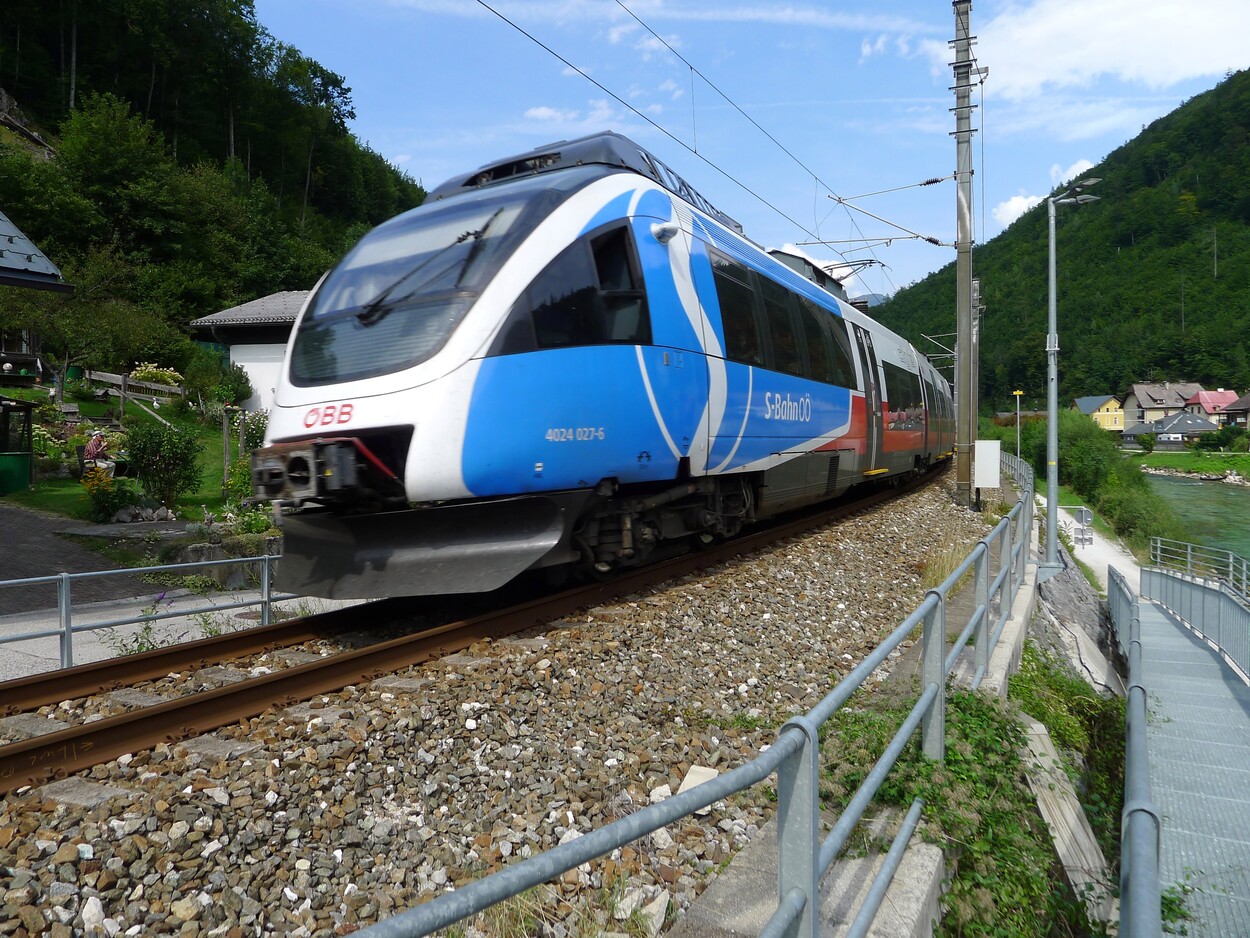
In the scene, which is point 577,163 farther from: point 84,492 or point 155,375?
point 155,375

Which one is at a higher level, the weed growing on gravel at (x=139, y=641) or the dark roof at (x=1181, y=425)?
the dark roof at (x=1181, y=425)

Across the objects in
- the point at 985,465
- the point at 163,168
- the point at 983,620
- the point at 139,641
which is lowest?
the point at 139,641

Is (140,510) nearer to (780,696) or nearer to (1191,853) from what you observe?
(780,696)

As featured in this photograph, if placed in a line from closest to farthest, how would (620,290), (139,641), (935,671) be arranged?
(935,671), (620,290), (139,641)

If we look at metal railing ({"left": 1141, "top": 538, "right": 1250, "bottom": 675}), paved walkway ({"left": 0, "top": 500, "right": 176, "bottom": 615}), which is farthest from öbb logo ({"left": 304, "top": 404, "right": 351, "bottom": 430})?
metal railing ({"left": 1141, "top": 538, "right": 1250, "bottom": 675})

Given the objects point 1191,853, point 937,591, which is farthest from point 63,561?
point 1191,853

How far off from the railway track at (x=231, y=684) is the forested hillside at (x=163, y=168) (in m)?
25.5

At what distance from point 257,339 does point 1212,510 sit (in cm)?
6216

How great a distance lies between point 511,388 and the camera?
5.84m

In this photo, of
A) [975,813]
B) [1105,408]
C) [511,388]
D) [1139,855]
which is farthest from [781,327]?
[1105,408]

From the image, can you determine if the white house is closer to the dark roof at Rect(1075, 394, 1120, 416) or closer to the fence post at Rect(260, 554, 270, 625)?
the fence post at Rect(260, 554, 270, 625)

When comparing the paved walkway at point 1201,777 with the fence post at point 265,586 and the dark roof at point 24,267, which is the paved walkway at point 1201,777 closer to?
the fence post at point 265,586

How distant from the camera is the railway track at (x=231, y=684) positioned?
3812mm

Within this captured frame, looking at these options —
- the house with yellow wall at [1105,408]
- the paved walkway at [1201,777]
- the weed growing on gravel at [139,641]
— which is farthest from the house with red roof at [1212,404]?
the weed growing on gravel at [139,641]
